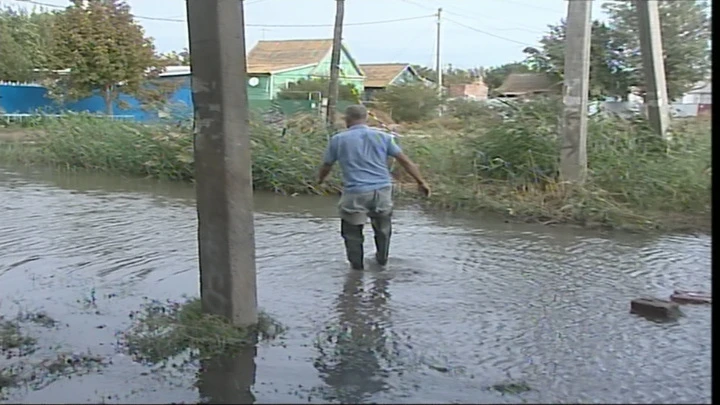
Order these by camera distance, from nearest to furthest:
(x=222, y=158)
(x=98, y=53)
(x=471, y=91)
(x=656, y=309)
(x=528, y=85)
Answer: (x=222, y=158)
(x=656, y=309)
(x=528, y=85)
(x=471, y=91)
(x=98, y=53)

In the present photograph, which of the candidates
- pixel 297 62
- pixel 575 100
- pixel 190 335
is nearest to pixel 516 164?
pixel 575 100

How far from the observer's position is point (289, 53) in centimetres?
3247

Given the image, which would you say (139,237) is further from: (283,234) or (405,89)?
(405,89)

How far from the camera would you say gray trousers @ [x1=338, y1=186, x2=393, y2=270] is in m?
7.54

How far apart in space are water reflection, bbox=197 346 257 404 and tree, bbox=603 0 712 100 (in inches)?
114

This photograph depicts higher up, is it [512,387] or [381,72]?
[381,72]

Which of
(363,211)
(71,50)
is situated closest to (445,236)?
(363,211)

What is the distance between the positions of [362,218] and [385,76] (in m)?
18.5

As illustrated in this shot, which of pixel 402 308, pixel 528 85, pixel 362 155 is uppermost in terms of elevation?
pixel 528 85

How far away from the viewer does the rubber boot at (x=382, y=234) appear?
7.76 m

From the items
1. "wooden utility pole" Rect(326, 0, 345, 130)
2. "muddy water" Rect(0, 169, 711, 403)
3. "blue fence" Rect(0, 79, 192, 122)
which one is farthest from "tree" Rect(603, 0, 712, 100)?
"blue fence" Rect(0, 79, 192, 122)

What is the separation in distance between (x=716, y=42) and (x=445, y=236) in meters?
6.31

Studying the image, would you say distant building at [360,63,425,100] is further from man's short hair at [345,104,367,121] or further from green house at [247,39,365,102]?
man's short hair at [345,104,367,121]

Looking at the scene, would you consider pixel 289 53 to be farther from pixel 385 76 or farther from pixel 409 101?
pixel 409 101
